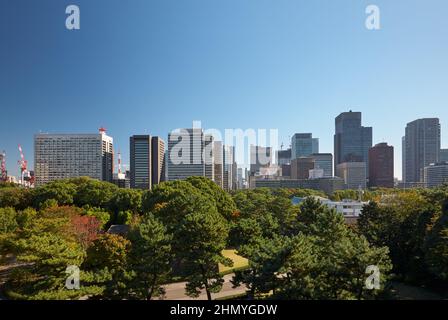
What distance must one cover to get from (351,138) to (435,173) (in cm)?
4010

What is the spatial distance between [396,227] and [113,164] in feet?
323

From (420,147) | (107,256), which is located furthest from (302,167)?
(107,256)

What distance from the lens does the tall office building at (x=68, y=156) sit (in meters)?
91.0

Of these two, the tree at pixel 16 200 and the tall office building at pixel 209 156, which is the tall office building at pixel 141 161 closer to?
the tall office building at pixel 209 156

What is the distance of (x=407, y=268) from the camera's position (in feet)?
65.4

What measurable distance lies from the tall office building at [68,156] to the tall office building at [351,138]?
115 m

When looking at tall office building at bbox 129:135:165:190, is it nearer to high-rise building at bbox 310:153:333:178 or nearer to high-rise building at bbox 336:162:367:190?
high-rise building at bbox 336:162:367:190

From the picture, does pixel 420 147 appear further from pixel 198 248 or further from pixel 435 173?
pixel 198 248

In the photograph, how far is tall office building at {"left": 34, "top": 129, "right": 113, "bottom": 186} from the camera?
91.0 meters

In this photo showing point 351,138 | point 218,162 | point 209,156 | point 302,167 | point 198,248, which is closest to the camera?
point 198,248

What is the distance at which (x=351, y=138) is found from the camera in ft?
459
